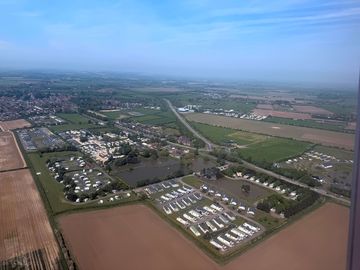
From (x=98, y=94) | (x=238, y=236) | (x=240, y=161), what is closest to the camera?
(x=238, y=236)

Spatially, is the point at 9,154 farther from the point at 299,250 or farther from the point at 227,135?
the point at 299,250

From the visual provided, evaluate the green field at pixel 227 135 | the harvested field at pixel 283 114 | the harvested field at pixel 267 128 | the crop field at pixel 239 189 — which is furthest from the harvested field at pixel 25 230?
the harvested field at pixel 283 114

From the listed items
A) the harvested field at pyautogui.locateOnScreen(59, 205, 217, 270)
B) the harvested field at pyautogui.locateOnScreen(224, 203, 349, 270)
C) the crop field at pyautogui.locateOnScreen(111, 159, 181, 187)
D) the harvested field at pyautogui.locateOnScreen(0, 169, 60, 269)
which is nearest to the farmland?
the crop field at pyautogui.locateOnScreen(111, 159, 181, 187)

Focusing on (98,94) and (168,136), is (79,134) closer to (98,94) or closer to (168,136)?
(168,136)

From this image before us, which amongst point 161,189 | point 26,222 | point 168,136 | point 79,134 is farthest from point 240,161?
point 79,134

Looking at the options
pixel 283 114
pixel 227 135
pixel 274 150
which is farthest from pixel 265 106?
pixel 274 150

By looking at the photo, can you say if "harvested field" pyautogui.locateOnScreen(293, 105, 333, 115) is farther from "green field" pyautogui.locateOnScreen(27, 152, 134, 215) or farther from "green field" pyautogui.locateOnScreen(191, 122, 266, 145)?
"green field" pyautogui.locateOnScreen(27, 152, 134, 215)
